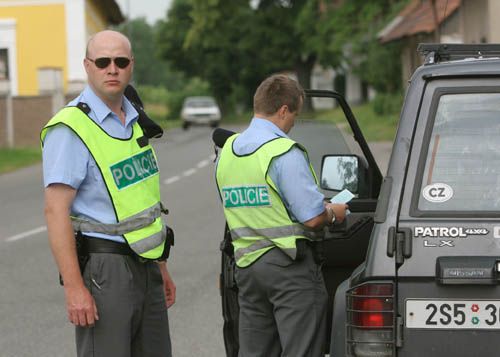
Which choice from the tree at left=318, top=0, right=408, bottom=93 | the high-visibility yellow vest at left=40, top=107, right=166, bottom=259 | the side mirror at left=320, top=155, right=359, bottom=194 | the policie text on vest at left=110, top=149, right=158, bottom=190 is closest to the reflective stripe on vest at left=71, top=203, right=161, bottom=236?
the high-visibility yellow vest at left=40, top=107, right=166, bottom=259

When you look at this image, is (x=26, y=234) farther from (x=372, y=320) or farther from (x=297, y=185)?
(x=372, y=320)

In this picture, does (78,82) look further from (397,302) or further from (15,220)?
(397,302)

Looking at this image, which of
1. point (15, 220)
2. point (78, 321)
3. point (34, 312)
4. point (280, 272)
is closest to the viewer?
point (78, 321)

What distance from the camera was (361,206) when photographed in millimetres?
6074

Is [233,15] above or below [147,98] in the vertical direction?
above

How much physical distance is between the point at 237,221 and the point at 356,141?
120 centimetres

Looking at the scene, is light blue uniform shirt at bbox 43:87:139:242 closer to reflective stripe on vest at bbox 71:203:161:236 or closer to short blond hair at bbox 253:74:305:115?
reflective stripe on vest at bbox 71:203:161:236

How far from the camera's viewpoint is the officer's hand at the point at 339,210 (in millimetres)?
5379

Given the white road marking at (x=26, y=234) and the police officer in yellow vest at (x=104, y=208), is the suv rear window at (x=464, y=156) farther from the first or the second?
the white road marking at (x=26, y=234)

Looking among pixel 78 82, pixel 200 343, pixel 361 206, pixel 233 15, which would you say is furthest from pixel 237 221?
pixel 233 15

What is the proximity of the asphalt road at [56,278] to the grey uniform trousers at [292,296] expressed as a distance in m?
1.14

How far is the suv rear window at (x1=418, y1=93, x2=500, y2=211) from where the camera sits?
13.8ft

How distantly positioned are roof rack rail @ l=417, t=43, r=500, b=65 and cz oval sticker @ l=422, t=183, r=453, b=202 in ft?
2.65

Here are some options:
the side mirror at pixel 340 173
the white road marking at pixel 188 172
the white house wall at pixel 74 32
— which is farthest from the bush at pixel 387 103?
the side mirror at pixel 340 173
